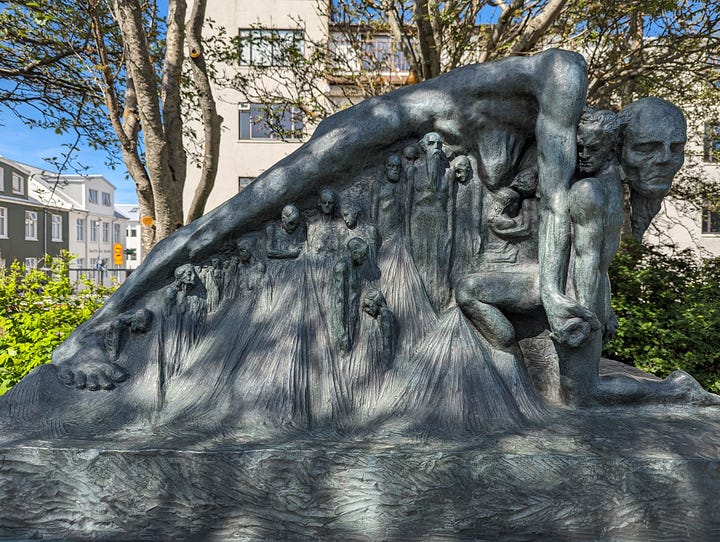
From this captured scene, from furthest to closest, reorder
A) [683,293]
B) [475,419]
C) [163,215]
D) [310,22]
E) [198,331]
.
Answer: [310,22], [683,293], [163,215], [198,331], [475,419]

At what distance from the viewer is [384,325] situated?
8.52ft

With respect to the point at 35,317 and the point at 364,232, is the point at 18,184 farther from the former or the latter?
the point at 364,232

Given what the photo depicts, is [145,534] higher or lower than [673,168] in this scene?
lower

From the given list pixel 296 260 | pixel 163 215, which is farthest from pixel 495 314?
pixel 163 215

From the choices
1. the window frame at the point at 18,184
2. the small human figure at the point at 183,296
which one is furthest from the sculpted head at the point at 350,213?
the window frame at the point at 18,184

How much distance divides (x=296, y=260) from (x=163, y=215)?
11.5 ft

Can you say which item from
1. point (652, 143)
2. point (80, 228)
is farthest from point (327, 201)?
point (80, 228)

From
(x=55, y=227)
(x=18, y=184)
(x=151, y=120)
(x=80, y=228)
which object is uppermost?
(x=18, y=184)

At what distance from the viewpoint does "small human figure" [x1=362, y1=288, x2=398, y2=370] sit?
2596 millimetres

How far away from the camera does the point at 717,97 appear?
8789mm

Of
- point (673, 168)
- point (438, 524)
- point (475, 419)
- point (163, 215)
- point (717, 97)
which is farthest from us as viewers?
point (717, 97)

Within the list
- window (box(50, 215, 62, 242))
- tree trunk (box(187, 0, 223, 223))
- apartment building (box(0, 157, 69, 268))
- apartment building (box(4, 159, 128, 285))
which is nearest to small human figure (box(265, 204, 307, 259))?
tree trunk (box(187, 0, 223, 223))

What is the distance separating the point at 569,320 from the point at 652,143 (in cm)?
91

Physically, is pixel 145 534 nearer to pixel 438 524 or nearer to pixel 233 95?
pixel 438 524
